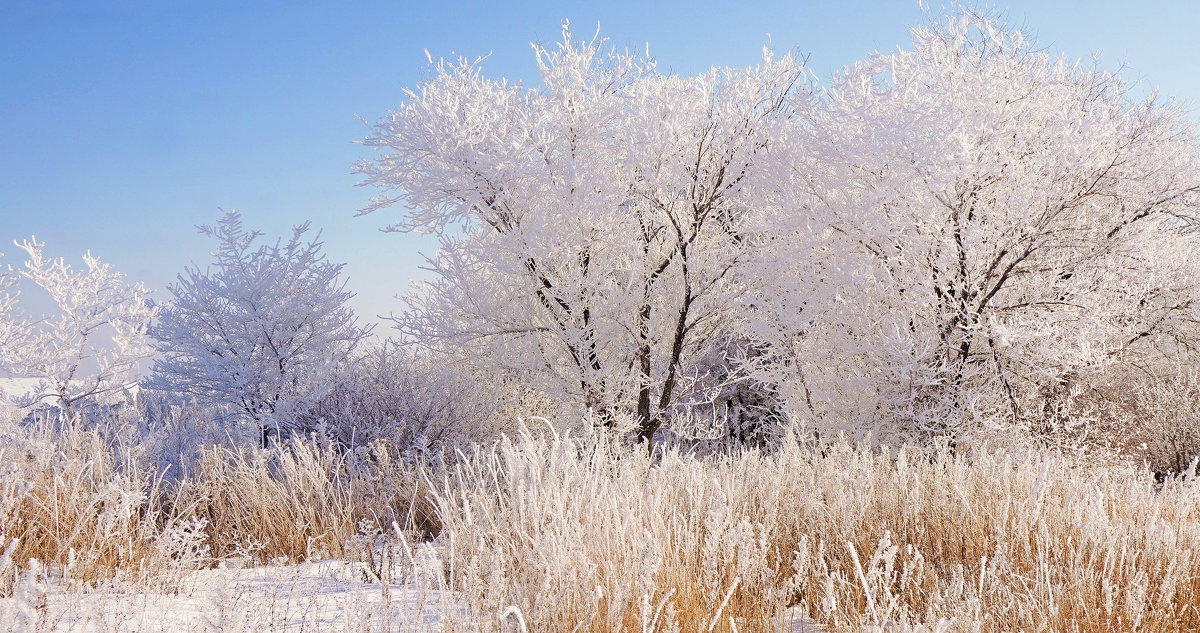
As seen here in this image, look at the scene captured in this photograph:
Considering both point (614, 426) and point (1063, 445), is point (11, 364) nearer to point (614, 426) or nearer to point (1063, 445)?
point (614, 426)

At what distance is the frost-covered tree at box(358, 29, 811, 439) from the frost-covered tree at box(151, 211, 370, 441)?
3104mm

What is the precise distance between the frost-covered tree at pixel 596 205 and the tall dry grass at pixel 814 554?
6.26 m

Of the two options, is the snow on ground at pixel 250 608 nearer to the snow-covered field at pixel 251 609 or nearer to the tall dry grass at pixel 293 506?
the snow-covered field at pixel 251 609

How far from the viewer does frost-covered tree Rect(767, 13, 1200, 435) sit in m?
8.37

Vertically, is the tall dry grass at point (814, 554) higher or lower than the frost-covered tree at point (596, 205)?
lower

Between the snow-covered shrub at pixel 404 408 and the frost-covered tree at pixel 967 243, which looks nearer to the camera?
the frost-covered tree at pixel 967 243

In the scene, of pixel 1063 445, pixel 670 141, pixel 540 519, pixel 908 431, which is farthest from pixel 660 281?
pixel 540 519

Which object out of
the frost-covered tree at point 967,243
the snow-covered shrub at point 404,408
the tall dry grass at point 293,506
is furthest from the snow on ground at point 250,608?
the frost-covered tree at point 967,243

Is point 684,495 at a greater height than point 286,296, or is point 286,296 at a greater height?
point 286,296

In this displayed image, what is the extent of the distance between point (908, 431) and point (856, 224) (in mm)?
2726

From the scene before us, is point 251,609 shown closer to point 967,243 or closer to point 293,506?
point 293,506

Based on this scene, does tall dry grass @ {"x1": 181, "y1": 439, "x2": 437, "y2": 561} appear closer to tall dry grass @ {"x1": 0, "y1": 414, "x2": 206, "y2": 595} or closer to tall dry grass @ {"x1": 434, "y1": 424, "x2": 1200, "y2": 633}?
tall dry grass @ {"x1": 0, "y1": 414, "x2": 206, "y2": 595}

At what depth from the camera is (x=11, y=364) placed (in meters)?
13.5

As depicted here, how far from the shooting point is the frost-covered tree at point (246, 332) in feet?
40.8
